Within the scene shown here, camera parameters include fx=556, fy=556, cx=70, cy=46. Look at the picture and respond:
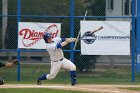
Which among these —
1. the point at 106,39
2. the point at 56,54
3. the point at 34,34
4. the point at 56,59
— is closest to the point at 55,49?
the point at 56,54

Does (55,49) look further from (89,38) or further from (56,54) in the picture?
(89,38)

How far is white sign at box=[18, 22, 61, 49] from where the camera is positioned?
2166 cm

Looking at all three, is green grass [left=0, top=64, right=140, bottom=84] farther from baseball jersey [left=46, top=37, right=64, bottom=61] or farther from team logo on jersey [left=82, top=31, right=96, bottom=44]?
baseball jersey [left=46, top=37, right=64, bottom=61]

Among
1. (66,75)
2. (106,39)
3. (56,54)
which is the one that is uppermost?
(106,39)

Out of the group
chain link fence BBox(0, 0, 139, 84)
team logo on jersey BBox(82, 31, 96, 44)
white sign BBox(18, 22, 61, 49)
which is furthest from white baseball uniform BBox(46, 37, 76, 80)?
team logo on jersey BBox(82, 31, 96, 44)

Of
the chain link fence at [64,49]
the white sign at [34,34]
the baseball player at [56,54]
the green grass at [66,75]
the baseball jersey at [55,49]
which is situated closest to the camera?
the baseball jersey at [55,49]

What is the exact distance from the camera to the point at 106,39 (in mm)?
21781

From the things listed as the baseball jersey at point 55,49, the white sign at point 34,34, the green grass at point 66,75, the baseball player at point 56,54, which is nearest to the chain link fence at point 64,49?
the green grass at point 66,75

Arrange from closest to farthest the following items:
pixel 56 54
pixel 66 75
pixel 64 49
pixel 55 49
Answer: pixel 55 49 → pixel 56 54 → pixel 64 49 → pixel 66 75

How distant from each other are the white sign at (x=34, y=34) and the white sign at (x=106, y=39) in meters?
1.15

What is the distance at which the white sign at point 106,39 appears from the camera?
21.7 meters

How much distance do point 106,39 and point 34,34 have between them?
9.26ft

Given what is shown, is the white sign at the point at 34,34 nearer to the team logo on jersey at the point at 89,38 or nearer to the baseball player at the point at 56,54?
the team logo on jersey at the point at 89,38

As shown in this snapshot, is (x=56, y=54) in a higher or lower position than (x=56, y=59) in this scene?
higher
